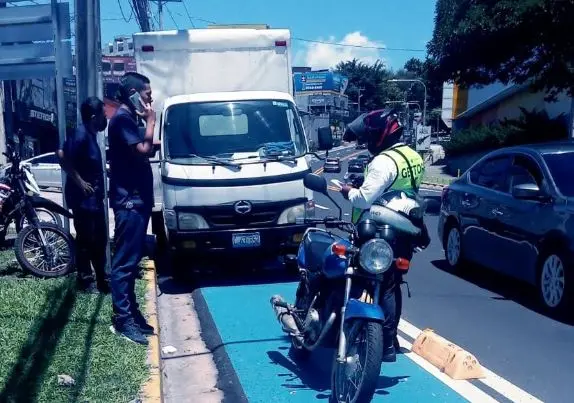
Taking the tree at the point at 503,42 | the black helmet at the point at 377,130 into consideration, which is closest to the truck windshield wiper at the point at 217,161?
the black helmet at the point at 377,130

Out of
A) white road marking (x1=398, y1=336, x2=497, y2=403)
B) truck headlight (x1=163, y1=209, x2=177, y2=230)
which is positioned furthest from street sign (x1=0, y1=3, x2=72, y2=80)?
white road marking (x1=398, y1=336, x2=497, y2=403)

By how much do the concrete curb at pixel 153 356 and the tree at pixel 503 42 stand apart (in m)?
13.9

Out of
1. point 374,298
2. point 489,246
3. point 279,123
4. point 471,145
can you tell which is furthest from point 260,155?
point 471,145

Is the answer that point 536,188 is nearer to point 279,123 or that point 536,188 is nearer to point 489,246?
point 489,246

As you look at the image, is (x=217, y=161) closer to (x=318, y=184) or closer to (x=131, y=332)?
(x=131, y=332)

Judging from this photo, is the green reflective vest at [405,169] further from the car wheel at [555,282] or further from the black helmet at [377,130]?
the car wheel at [555,282]

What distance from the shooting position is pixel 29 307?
275 inches

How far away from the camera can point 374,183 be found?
5371mm

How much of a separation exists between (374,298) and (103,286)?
382 cm

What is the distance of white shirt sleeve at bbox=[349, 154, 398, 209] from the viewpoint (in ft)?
17.6

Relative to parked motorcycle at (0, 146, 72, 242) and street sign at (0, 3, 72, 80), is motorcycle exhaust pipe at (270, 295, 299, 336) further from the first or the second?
street sign at (0, 3, 72, 80)

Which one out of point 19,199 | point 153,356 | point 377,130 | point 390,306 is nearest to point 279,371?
point 153,356

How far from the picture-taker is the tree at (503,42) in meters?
19.4

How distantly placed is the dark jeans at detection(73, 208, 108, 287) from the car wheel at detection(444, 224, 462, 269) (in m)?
4.48
